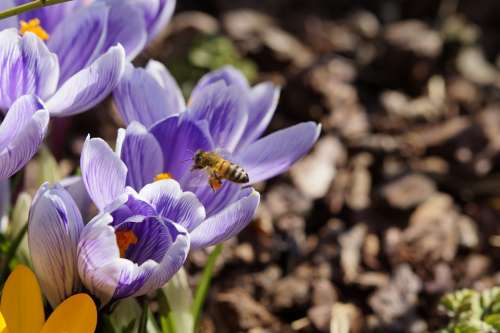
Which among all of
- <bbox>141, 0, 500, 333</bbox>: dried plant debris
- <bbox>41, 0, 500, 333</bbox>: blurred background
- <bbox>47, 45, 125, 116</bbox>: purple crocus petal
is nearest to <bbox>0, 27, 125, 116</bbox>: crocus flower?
<bbox>47, 45, 125, 116</bbox>: purple crocus petal

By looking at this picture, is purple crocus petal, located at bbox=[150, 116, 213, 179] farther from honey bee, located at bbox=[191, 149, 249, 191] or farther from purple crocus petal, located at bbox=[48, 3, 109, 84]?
purple crocus petal, located at bbox=[48, 3, 109, 84]

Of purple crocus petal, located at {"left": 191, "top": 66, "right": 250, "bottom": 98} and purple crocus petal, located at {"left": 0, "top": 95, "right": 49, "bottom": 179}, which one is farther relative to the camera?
purple crocus petal, located at {"left": 191, "top": 66, "right": 250, "bottom": 98}

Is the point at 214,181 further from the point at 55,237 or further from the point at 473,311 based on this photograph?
the point at 473,311

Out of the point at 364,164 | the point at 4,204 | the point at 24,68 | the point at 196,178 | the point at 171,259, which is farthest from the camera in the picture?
the point at 364,164

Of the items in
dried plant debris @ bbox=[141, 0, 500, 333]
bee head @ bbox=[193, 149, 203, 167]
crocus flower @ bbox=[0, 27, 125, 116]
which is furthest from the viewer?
dried plant debris @ bbox=[141, 0, 500, 333]

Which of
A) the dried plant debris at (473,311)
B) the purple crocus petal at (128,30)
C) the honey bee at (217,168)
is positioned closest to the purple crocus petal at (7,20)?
the purple crocus petal at (128,30)

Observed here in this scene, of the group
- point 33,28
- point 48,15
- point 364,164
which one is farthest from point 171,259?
point 364,164

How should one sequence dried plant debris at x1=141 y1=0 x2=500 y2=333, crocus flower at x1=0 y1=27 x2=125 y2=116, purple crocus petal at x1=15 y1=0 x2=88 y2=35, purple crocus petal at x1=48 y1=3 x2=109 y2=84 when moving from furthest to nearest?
dried plant debris at x1=141 y1=0 x2=500 y2=333 < purple crocus petal at x1=15 y1=0 x2=88 y2=35 < purple crocus petal at x1=48 y1=3 x2=109 y2=84 < crocus flower at x1=0 y1=27 x2=125 y2=116
